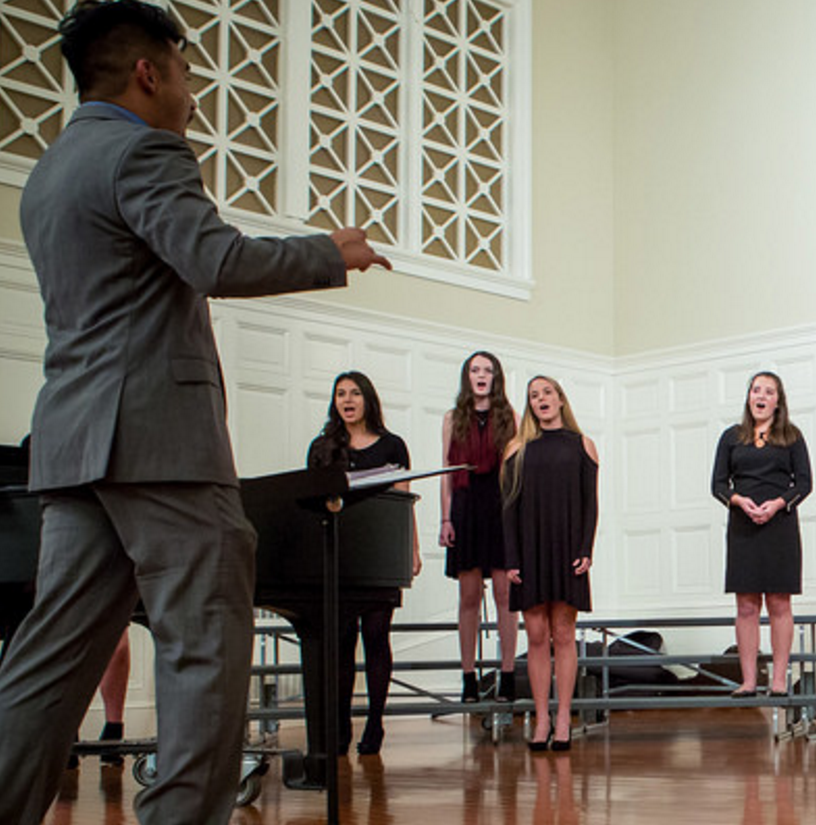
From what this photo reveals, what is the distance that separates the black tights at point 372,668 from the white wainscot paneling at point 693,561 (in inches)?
169

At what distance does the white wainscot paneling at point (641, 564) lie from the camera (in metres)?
9.41

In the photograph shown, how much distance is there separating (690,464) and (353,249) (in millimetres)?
7553

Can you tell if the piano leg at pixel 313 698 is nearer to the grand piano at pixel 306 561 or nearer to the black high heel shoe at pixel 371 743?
the grand piano at pixel 306 561

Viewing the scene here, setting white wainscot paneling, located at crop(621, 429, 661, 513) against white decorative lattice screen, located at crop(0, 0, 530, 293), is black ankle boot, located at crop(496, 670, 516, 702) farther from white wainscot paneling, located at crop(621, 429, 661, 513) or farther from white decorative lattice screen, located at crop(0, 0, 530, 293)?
white wainscot paneling, located at crop(621, 429, 661, 513)

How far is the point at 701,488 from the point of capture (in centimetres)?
924

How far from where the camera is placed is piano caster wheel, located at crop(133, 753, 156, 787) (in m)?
4.04

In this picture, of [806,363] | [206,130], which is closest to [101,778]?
[206,130]

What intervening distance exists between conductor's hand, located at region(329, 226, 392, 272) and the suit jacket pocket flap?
0.91ft

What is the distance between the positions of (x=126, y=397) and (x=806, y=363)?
7.47m

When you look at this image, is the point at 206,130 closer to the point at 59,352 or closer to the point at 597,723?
the point at 597,723

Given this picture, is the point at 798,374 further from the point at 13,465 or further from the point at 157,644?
the point at 157,644

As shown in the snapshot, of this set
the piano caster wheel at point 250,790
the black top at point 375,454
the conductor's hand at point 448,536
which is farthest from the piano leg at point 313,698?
the conductor's hand at point 448,536

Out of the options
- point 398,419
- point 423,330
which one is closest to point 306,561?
point 398,419

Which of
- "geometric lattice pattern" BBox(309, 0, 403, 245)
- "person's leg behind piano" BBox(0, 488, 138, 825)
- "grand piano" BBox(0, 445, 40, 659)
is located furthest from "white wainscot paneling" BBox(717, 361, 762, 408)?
"person's leg behind piano" BBox(0, 488, 138, 825)
